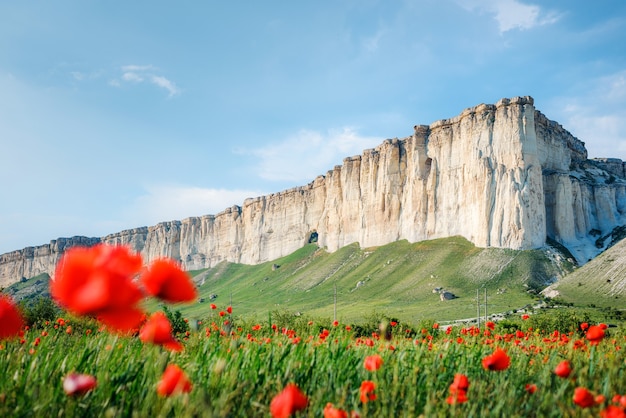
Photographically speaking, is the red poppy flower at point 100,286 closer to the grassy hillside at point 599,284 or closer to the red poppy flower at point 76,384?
the red poppy flower at point 76,384

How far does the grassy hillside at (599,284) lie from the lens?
66.6 metres

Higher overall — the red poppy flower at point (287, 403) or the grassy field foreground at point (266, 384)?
the red poppy flower at point (287, 403)

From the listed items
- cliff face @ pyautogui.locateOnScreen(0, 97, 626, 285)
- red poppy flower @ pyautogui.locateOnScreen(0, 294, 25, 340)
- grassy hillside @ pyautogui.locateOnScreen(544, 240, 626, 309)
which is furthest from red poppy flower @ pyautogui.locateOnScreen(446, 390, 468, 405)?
cliff face @ pyautogui.locateOnScreen(0, 97, 626, 285)

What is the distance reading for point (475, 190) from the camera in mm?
99688

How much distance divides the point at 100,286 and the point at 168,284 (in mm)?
411

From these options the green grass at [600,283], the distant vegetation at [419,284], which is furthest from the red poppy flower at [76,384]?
the green grass at [600,283]

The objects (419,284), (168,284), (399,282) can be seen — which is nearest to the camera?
(168,284)

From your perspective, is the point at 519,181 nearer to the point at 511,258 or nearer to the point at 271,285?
the point at 511,258

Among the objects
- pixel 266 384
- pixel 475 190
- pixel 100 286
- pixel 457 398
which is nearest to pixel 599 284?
pixel 475 190

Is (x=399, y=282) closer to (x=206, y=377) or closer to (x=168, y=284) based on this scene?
(x=206, y=377)

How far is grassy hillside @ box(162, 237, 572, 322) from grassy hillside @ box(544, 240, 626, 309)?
180 inches

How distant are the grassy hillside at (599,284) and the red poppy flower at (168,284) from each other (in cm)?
7390

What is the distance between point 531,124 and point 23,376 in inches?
4275

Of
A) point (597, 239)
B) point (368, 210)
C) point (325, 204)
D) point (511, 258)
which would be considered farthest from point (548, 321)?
point (325, 204)
